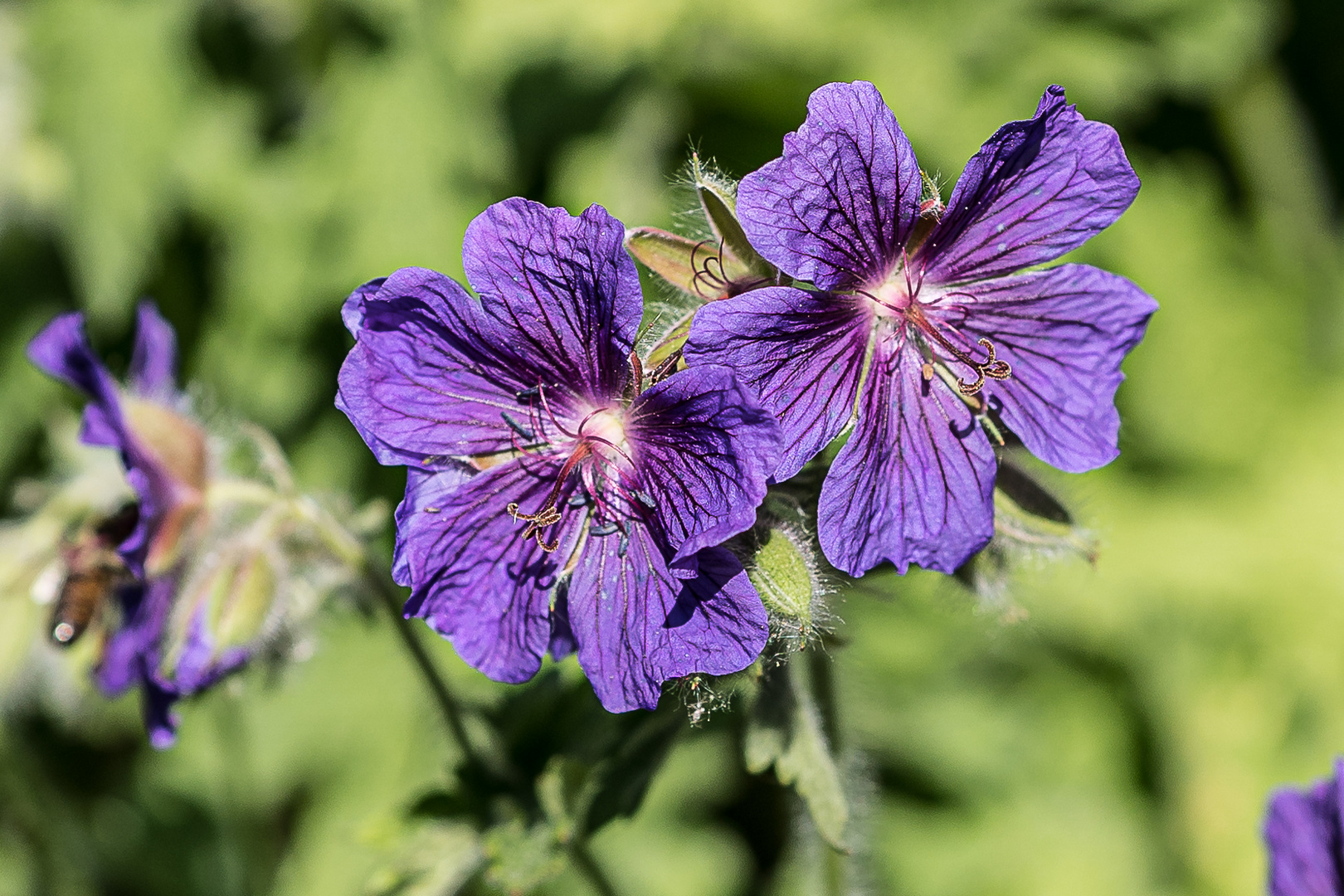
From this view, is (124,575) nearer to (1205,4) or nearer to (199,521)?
(199,521)

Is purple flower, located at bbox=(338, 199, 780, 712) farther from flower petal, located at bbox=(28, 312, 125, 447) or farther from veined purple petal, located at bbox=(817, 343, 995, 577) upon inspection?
flower petal, located at bbox=(28, 312, 125, 447)

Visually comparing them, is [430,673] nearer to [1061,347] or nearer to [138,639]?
[138,639]

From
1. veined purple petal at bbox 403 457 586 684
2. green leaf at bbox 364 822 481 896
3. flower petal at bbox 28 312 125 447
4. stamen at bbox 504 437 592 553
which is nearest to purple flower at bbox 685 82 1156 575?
stamen at bbox 504 437 592 553

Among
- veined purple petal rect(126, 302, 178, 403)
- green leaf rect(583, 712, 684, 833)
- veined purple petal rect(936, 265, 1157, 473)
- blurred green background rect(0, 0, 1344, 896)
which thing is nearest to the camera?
veined purple petal rect(936, 265, 1157, 473)

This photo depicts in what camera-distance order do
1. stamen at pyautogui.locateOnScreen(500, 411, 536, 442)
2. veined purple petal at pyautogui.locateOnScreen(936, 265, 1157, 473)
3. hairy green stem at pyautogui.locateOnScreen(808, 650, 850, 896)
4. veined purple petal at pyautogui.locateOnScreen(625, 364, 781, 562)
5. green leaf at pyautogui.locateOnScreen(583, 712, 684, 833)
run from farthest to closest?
hairy green stem at pyautogui.locateOnScreen(808, 650, 850, 896), green leaf at pyautogui.locateOnScreen(583, 712, 684, 833), stamen at pyautogui.locateOnScreen(500, 411, 536, 442), veined purple petal at pyautogui.locateOnScreen(936, 265, 1157, 473), veined purple petal at pyautogui.locateOnScreen(625, 364, 781, 562)

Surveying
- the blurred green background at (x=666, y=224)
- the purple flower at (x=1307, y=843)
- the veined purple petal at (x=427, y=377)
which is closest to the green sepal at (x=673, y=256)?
the veined purple petal at (x=427, y=377)

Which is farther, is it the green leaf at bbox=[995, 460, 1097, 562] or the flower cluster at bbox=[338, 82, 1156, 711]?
the green leaf at bbox=[995, 460, 1097, 562]

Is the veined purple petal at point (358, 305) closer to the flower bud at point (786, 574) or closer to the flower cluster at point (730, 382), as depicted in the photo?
the flower cluster at point (730, 382)
